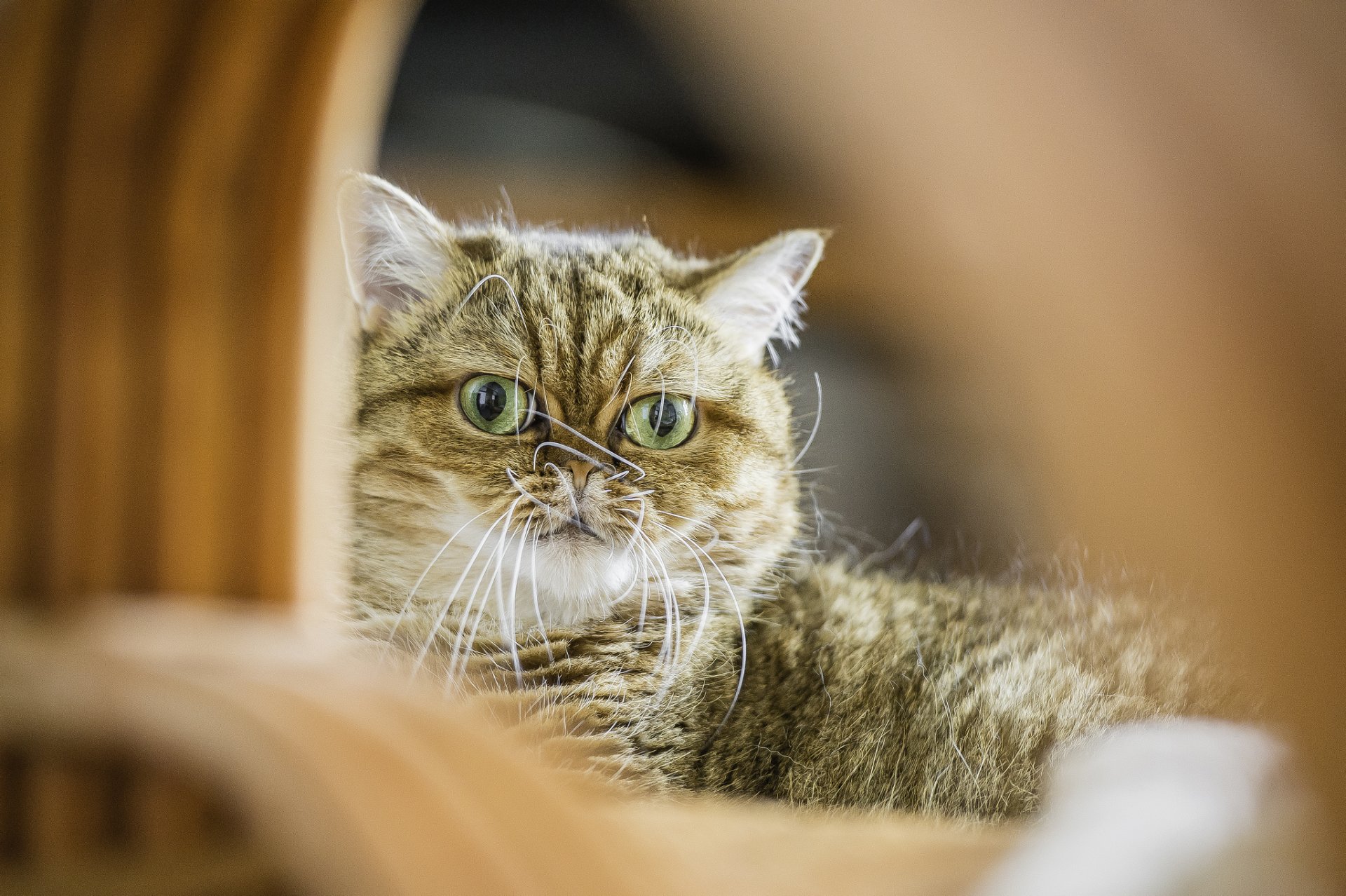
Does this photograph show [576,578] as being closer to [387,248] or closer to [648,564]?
[648,564]

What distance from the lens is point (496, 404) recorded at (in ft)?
2.20

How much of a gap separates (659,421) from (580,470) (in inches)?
3.6

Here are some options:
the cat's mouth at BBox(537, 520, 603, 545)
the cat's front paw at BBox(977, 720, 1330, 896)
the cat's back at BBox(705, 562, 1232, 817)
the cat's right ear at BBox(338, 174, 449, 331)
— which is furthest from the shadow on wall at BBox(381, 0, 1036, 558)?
the cat's front paw at BBox(977, 720, 1330, 896)

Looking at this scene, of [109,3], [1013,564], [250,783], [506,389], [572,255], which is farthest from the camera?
[1013,564]

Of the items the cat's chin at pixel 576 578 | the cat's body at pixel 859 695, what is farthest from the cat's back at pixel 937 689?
the cat's chin at pixel 576 578

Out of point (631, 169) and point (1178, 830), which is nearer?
point (1178, 830)

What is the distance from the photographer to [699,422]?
73 cm

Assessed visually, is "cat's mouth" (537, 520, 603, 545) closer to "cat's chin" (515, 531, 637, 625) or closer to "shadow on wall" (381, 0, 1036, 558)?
"cat's chin" (515, 531, 637, 625)

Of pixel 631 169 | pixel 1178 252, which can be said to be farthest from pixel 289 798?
pixel 631 169

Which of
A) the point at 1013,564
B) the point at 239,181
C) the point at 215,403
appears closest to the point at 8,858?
the point at 215,403

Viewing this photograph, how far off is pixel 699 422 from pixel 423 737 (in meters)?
0.45

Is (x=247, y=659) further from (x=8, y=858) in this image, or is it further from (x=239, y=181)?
(x=239, y=181)

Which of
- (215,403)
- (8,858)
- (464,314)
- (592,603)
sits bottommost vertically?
(8,858)

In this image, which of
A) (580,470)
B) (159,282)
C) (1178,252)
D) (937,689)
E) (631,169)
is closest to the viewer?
(1178,252)
